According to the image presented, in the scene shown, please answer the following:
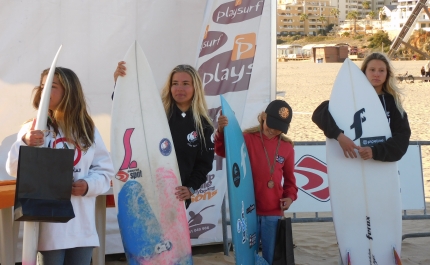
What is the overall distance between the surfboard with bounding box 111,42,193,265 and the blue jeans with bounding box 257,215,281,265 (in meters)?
0.49

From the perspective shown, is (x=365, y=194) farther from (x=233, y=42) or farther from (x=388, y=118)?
(x=233, y=42)

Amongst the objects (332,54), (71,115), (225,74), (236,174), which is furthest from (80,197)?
(332,54)

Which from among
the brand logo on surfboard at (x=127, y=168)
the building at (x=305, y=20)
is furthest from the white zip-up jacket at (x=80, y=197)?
the building at (x=305, y=20)

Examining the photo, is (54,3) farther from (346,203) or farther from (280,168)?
(346,203)

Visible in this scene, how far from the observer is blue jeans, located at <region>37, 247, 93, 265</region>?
2596 millimetres

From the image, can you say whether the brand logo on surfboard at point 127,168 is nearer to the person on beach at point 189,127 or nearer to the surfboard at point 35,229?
the person on beach at point 189,127

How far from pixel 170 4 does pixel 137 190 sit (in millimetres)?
1920

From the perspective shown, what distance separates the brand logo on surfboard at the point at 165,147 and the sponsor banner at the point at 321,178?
6.35 ft

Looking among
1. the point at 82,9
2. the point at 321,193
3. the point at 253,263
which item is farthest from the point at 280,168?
the point at 82,9

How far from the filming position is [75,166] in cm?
273

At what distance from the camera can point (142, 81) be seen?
3.59 meters

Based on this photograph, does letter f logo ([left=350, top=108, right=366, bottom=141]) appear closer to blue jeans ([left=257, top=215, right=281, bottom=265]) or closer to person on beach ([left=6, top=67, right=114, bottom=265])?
blue jeans ([left=257, top=215, right=281, bottom=265])

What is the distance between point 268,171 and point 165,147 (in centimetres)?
68

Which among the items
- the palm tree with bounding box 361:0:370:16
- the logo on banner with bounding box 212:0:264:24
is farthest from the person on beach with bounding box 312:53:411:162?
the palm tree with bounding box 361:0:370:16
